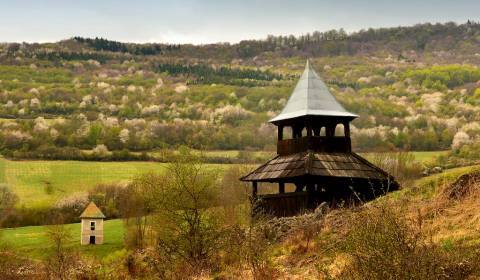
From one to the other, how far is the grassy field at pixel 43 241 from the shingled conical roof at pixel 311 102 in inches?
1209

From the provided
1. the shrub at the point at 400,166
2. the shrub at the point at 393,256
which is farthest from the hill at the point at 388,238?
the shrub at the point at 400,166

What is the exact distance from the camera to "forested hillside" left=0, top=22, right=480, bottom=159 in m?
102

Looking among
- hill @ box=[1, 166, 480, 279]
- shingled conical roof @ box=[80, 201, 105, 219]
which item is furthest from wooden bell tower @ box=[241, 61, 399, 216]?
shingled conical roof @ box=[80, 201, 105, 219]

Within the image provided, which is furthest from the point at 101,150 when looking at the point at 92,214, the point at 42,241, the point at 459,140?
the point at 459,140

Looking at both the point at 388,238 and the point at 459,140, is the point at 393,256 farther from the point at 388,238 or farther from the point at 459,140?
the point at 459,140

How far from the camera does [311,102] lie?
2723 cm

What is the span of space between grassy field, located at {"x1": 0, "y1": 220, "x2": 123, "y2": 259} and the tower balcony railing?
103 ft

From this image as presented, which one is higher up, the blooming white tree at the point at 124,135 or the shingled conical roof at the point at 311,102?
the shingled conical roof at the point at 311,102

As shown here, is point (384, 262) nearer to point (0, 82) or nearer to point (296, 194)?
point (296, 194)

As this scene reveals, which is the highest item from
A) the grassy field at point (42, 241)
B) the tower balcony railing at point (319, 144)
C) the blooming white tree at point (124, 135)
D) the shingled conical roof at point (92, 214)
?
the tower balcony railing at point (319, 144)

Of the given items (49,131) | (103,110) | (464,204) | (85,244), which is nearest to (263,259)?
(464,204)

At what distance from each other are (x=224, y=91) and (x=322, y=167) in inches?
4719

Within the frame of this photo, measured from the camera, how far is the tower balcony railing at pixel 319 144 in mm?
25828

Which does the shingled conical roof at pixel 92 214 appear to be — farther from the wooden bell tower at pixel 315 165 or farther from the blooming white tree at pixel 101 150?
the wooden bell tower at pixel 315 165
